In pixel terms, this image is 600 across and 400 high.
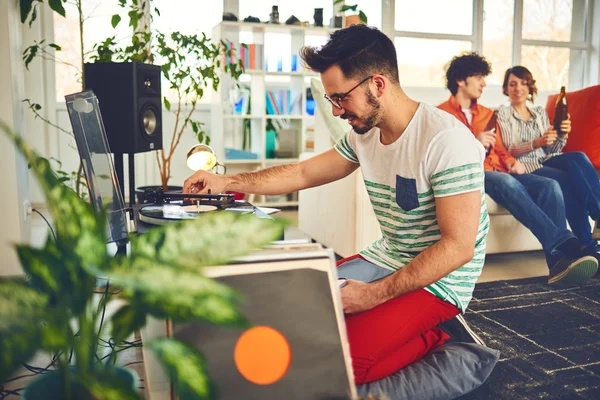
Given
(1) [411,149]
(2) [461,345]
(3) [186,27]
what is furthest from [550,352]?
(3) [186,27]

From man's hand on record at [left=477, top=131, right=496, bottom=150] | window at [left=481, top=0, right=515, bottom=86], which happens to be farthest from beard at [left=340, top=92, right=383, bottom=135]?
window at [left=481, top=0, right=515, bottom=86]

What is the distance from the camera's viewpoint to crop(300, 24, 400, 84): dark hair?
1.57 meters

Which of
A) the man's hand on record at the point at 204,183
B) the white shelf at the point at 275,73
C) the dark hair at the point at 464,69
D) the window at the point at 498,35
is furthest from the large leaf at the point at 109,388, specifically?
the window at the point at 498,35

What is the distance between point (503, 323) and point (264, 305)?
167 centimetres

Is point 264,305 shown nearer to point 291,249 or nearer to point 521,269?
point 291,249

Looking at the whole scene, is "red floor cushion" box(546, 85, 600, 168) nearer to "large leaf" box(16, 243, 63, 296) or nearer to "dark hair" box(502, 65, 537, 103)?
"dark hair" box(502, 65, 537, 103)

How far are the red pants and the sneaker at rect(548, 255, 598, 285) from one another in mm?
1486

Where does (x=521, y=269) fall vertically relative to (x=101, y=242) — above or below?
below

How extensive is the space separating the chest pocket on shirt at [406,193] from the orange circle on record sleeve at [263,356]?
755 millimetres

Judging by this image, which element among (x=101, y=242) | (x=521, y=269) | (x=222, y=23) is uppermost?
(x=222, y=23)

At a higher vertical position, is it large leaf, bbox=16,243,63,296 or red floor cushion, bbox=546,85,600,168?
red floor cushion, bbox=546,85,600,168

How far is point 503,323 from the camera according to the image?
233 cm

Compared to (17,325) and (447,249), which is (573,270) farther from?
(17,325)

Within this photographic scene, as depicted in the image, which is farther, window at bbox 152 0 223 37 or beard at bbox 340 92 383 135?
window at bbox 152 0 223 37
